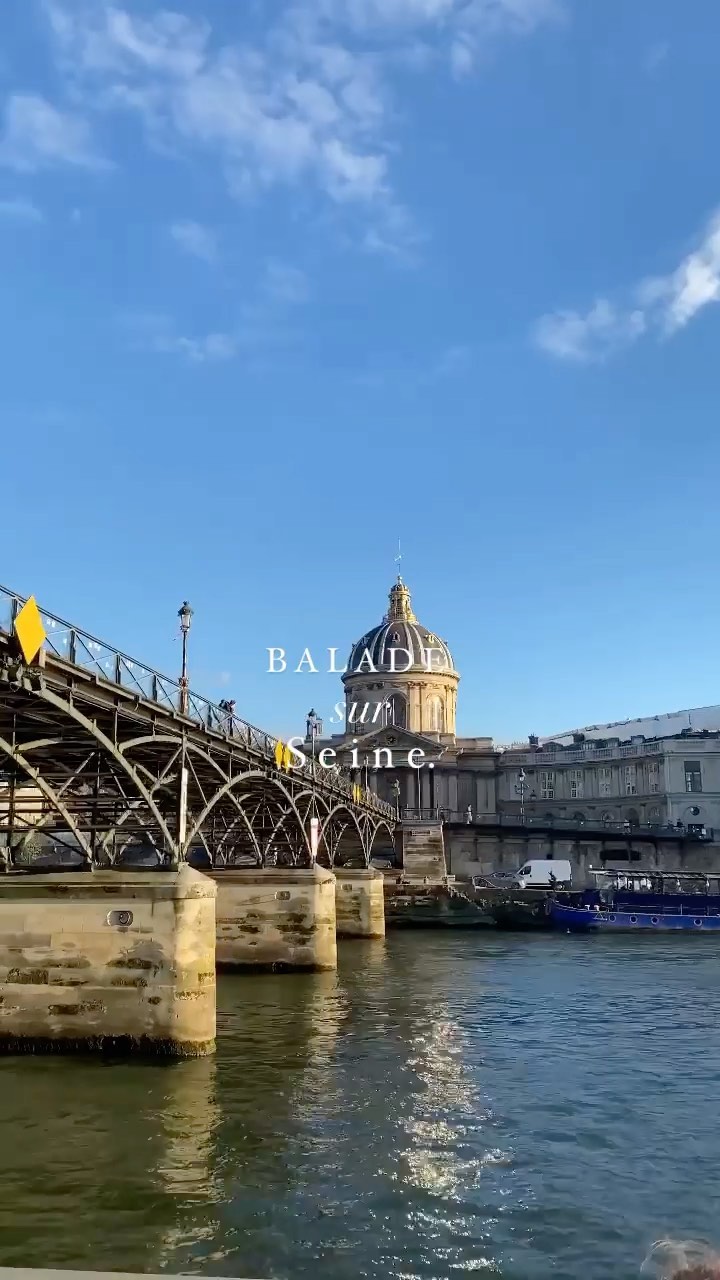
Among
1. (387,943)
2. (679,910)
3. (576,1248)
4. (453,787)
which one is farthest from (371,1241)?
(453,787)

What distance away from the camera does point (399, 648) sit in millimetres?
141125

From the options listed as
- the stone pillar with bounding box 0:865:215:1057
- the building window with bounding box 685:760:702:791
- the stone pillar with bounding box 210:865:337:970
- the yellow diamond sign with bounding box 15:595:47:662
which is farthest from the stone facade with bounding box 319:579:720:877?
the yellow diamond sign with bounding box 15:595:47:662

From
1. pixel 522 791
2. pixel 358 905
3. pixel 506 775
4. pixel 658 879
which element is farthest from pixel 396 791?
pixel 358 905

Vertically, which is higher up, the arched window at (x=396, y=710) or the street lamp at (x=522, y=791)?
the arched window at (x=396, y=710)

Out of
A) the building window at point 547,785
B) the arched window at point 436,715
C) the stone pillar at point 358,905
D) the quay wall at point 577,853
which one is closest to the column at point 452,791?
the arched window at point 436,715

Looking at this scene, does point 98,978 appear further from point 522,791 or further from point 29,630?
point 522,791

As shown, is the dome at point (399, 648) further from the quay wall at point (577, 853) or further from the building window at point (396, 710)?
the quay wall at point (577, 853)

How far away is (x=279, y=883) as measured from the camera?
41406mm

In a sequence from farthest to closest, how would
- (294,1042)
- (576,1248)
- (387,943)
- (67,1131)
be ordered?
(387,943), (294,1042), (67,1131), (576,1248)

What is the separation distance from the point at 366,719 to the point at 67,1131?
121 metres

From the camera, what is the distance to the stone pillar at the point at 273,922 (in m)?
40.4

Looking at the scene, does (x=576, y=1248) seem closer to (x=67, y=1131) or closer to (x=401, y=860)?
(x=67, y=1131)

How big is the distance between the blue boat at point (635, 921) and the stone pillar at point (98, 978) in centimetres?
4382

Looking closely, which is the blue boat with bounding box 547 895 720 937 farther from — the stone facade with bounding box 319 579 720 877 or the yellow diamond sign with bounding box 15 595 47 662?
the yellow diamond sign with bounding box 15 595 47 662
